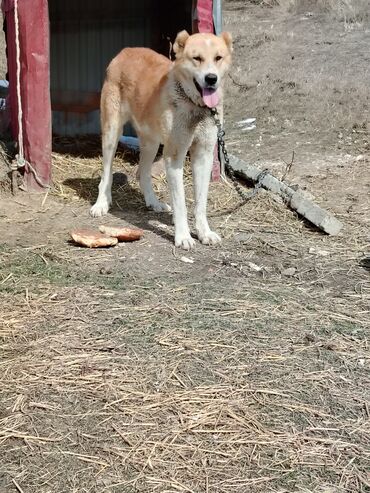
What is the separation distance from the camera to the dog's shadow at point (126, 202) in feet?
20.9

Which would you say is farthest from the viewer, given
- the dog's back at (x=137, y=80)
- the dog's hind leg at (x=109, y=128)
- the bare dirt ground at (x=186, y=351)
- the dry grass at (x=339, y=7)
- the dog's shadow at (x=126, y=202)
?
the dry grass at (x=339, y=7)

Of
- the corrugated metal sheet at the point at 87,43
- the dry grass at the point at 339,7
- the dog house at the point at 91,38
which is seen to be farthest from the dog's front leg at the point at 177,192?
the dry grass at the point at 339,7

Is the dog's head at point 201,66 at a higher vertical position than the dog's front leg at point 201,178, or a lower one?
higher

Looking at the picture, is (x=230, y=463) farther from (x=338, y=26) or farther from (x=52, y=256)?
(x=338, y=26)

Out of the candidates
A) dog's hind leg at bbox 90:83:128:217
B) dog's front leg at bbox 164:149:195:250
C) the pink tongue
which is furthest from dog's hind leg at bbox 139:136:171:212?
the pink tongue

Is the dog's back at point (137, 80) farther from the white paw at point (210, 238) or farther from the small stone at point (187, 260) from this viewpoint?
the small stone at point (187, 260)

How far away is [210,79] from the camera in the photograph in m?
5.36

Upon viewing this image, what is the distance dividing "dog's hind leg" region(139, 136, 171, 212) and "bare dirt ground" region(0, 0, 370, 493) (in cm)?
16

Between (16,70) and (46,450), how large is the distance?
5.14 m

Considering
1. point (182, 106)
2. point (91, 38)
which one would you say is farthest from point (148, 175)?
point (91, 38)

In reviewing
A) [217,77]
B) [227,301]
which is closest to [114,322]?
[227,301]

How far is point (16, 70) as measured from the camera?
7160mm

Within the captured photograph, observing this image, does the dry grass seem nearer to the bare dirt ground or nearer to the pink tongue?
the bare dirt ground

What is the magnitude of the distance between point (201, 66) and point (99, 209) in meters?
1.80
